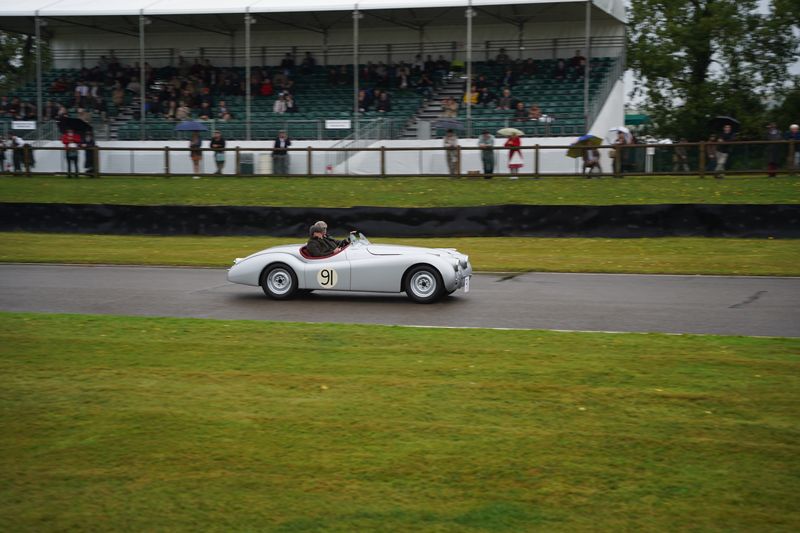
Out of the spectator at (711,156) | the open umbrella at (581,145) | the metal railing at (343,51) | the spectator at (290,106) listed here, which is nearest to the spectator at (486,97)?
the metal railing at (343,51)

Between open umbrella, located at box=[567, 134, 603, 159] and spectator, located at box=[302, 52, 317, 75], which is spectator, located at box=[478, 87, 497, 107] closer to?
open umbrella, located at box=[567, 134, 603, 159]

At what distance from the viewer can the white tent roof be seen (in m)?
33.0

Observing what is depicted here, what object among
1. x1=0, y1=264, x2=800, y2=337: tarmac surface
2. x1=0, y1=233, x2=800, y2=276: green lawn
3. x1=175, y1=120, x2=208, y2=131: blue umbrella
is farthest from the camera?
x1=175, y1=120, x2=208, y2=131: blue umbrella

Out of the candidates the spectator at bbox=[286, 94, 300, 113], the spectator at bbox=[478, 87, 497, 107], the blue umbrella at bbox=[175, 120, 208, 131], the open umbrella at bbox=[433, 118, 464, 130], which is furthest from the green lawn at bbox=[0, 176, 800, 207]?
the spectator at bbox=[478, 87, 497, 107]

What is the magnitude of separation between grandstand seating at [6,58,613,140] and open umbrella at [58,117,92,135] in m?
2.81

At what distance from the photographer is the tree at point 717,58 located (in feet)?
141

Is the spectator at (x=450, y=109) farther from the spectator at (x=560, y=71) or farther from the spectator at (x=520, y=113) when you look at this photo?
the spectator at (x=560, y=71)

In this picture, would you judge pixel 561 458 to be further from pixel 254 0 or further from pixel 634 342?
pixel 254 0

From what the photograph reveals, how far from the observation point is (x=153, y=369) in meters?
7.99

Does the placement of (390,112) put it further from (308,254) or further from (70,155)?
(308,254)

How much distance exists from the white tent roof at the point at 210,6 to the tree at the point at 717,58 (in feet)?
26.8

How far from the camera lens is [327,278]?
1262 cm

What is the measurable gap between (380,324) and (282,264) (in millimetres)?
2779

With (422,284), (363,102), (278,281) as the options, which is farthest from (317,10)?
(422,284)
